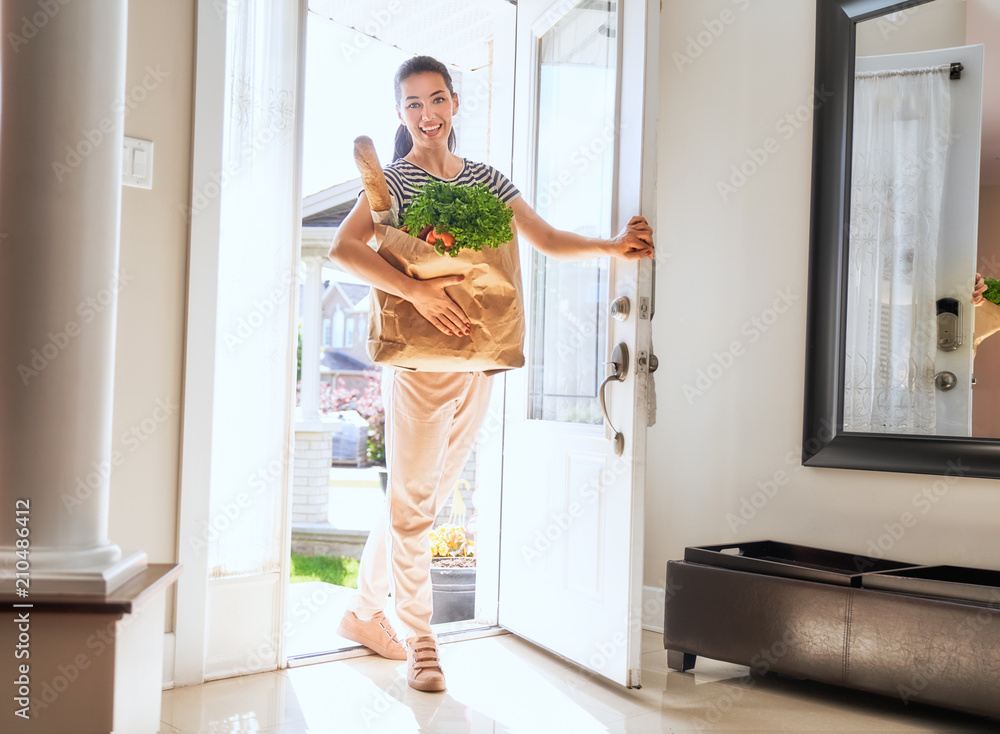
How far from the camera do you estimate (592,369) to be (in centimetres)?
251

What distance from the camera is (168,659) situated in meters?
2.16

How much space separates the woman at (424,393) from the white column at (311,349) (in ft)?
13.9

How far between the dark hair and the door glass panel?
48 cm

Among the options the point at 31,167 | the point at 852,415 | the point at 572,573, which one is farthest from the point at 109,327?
the point at 852,415

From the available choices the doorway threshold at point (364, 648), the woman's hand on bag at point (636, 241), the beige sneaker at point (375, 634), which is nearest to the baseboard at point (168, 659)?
the doorway threshold at point (364, 648)

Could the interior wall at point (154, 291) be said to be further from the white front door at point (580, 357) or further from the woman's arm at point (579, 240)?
the white front door at point (580, 357)

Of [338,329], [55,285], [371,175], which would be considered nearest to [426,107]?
[371,175]

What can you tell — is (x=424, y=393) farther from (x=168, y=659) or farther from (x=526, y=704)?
(x=168, y=659)

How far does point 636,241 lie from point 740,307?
909 mm

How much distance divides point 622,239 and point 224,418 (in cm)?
125

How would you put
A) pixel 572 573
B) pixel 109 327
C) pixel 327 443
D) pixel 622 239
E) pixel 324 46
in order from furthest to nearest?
1. pixel 327 443
2. pixel 324 46
3. pixel 572 573
4. pixel 622 239
5. pixel 109 327

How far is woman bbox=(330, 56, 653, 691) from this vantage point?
220 cm

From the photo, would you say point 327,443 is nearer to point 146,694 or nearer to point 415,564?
point 415,564

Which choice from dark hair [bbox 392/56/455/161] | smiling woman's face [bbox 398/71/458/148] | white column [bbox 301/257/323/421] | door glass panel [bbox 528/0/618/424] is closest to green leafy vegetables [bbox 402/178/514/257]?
smiling woman's face [bbox 398/71/458/148]
